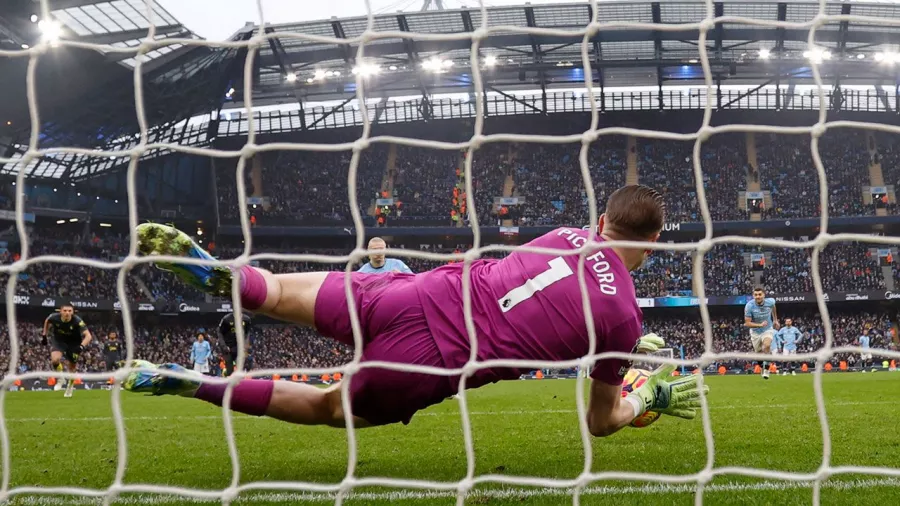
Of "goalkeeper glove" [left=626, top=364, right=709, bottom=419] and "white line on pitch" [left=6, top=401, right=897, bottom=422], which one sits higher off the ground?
"goalkeeper glove" [left=626, top=364, right=709, bottom=419]

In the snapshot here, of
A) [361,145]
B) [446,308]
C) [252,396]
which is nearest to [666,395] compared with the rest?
[446,308]

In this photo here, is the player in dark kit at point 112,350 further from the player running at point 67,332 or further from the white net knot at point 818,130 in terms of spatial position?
the white net knot at point 818,130

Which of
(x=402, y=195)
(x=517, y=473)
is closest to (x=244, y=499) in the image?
(x=517, y=473)

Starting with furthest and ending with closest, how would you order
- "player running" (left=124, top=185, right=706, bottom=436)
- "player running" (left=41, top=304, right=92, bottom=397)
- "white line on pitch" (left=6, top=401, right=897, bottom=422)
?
"player running" (left=41, top=304, right=92, bottom=397), "white line on pitch" (left=6, top=401, right=897, bottom=422), "player running" (left=124, top=185, right=706, bottom=436)

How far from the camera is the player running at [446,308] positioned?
10.9 ft

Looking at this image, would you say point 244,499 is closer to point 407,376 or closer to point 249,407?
point 249,407

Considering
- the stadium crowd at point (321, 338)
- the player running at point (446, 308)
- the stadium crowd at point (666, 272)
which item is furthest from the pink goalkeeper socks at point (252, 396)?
the stadium crowd at point (666, 272)

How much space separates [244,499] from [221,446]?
7.20 feet

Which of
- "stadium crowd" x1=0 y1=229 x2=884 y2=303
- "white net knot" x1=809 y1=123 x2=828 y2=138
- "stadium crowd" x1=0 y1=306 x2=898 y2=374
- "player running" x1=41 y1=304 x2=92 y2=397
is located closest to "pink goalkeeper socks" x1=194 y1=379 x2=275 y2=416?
"white net knot" x1=809 y1=123 x2=828 y2=138

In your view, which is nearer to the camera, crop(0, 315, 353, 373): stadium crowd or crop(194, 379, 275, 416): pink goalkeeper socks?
crop(194, 379, 275, 416): pink goalkeeper socks

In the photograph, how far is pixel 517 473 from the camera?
443 cm

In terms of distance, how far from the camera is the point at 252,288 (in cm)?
328

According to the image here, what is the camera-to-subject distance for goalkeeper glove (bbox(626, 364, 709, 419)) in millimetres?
4355

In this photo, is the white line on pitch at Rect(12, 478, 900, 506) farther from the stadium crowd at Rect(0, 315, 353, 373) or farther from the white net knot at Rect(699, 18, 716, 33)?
the stadium crowd at Rect(0, 315, 353, 373)
